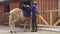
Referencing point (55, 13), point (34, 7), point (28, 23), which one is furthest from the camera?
point (55, 13)

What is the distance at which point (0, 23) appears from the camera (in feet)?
46.9

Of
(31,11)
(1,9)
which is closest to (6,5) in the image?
(1,9)

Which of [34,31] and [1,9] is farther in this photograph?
[1,9]

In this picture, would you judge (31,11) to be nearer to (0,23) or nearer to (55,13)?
(55,13)

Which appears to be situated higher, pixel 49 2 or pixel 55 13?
pixel 49 2

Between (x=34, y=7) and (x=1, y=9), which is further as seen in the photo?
(x=1, y=9)

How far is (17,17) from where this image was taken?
9367 millimetres

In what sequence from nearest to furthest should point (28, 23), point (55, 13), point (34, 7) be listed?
point (34, 7) → point (28, 23) → point (55, 13)

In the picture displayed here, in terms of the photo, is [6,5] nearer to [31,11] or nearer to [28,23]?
[28,23]

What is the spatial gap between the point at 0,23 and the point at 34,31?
5.75 m

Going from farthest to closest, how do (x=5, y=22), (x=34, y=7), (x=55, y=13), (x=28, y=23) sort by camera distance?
(x=5, y=22) < (x=55, y=13) < (x=28, y=23) < (x=34, y=7)

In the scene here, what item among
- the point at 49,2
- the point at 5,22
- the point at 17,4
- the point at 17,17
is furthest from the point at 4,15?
the point at 17,17

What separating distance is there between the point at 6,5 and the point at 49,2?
3.75 meters

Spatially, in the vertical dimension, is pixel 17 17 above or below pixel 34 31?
above
